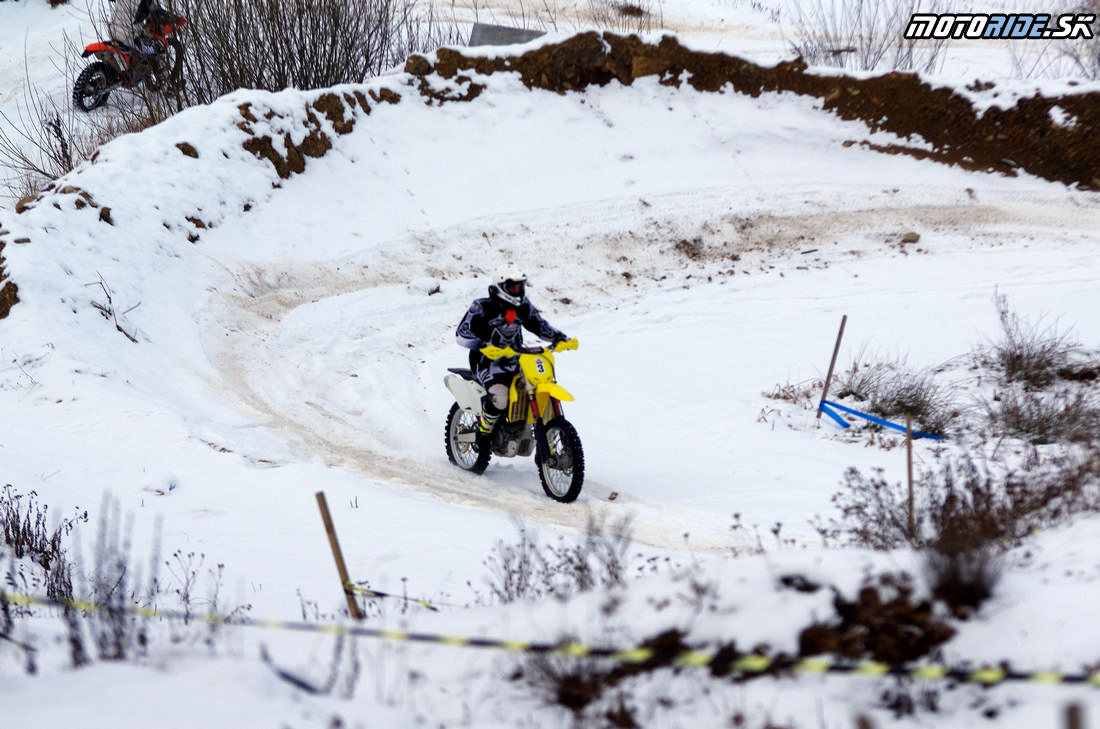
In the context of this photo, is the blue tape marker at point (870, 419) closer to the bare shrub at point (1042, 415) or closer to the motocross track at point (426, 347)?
the bare shrub at point (1042, 415)

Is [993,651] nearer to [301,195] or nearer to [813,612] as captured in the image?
[813,612]

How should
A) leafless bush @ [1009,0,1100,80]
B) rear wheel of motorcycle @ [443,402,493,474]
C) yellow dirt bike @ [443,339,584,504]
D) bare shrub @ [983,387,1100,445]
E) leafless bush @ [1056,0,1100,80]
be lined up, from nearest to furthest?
yellow dirt bike @ [443,339,584,504] → bare shrub @ [983,387,1100,445] → rear wheel of motorcycle @ [443,402,493,474] → leafless bush @ [1056,0,1100,80] → leafless bush @ [1009,0,1100,80]

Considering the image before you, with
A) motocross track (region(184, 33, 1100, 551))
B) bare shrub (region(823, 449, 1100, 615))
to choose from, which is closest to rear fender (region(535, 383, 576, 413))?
motocross track (region(184, 33, 1100, 551))

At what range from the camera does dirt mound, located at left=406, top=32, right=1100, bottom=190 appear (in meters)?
15.7

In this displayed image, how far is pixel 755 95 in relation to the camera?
58.5ft

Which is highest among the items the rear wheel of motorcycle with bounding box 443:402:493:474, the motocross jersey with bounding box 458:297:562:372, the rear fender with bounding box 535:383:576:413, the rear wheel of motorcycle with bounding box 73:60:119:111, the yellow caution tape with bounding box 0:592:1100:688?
the rear wheel of motorcycle with bounding box 73:60:119:111

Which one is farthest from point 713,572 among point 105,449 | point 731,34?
point 731,34

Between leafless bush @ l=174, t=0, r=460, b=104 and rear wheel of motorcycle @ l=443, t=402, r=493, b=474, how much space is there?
11.4 metres

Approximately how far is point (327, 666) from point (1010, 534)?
3.19 meters

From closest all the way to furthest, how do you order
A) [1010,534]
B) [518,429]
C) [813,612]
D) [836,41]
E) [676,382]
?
[813,612]
[1010,534]
[518,429]
[676,382]
[836,41]

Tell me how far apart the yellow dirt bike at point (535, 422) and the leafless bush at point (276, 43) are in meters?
11.5

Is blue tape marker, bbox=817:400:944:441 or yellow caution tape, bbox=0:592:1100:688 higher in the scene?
yellow caution tape, bbox=0:592:1100:688

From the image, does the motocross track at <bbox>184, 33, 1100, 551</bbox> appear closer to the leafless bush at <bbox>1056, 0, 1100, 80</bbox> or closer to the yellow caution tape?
the leafless bush at <bbox>1056, 0, 1100, 80</bbox>

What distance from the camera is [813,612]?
2941 mm
